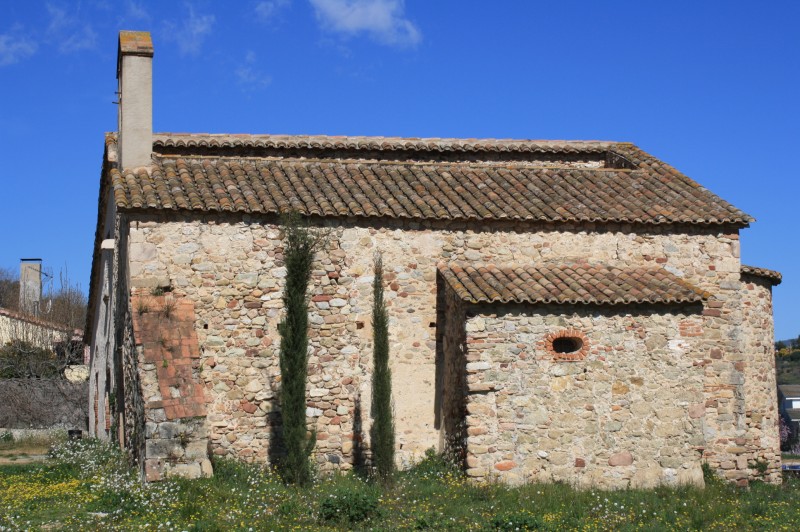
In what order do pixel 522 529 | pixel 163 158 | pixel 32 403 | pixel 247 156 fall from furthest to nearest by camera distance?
pixel 32 403 → pixel 247 156 → pixel 163 158 → pixel 522 529

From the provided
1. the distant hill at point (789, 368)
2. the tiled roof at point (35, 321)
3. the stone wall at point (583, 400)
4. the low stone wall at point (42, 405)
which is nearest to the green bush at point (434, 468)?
the stone wall at point (583, 400)

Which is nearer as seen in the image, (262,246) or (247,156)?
(262,246)

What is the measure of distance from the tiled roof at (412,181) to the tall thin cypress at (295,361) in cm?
137

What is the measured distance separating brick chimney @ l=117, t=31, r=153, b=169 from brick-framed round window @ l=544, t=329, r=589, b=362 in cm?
765

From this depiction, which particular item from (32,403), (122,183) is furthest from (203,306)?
(32,403)

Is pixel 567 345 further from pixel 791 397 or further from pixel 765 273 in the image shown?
pixel 791 397

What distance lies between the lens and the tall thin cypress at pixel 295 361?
12.8 meters

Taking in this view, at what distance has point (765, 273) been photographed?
56.6ft

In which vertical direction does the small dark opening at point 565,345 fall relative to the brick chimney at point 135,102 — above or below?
below

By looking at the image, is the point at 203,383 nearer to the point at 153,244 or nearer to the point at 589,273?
the point at 153,244

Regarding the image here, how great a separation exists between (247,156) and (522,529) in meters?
9.56

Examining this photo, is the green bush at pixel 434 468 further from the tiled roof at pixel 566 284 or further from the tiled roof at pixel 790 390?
the tiled roof at pixel 790 390

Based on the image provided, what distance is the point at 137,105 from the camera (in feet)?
50.7

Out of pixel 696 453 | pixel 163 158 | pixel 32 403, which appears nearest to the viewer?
pixel 696 453
